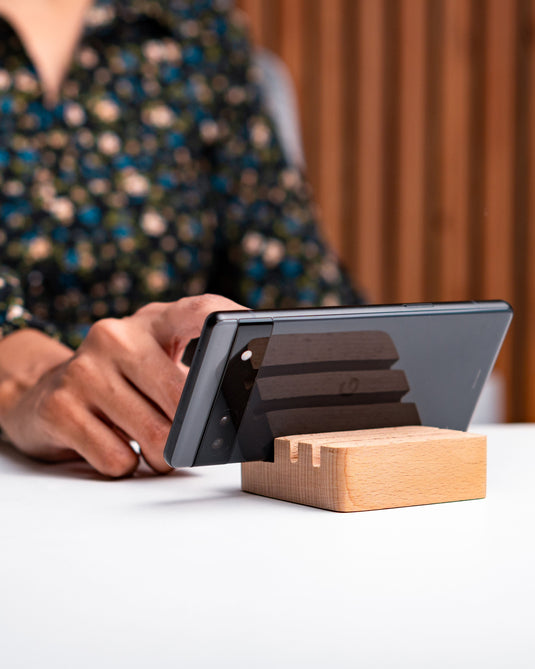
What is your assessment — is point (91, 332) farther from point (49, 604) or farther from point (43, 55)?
point (43, 55)

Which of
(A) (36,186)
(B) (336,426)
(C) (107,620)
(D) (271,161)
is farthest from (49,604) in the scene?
(D) (271,161)

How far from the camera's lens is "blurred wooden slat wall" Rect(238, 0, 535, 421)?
162 centimetres

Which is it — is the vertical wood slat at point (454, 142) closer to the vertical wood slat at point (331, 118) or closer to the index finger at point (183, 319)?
the vertical wood slat at point (331, 118)

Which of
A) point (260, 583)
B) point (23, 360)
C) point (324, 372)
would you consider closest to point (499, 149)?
point (23, 360)

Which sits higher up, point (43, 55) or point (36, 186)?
point (43, 55)

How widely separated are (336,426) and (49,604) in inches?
6.5

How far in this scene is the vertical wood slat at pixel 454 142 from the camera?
5.49 ft

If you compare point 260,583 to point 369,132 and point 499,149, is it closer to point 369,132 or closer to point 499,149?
point 369,132

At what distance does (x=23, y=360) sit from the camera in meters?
0.53

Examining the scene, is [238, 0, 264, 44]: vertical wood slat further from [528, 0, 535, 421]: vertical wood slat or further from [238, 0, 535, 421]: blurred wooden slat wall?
[528, 0, 535, 421]: vertical wood slat

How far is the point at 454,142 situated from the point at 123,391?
1.39 m

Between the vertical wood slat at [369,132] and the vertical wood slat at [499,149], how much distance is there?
0.22 m

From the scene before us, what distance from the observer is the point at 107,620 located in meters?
0.21

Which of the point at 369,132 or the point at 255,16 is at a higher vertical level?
the point at 255,16
